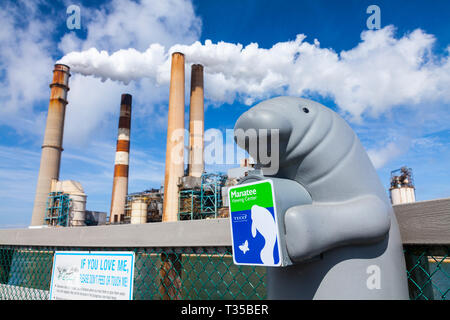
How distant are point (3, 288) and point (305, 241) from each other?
2.95 metres

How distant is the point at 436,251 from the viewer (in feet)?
4.12

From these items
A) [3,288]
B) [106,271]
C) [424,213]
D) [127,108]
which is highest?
[127,108]

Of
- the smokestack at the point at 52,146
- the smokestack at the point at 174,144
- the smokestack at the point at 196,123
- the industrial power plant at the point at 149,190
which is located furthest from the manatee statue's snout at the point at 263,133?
the smokestack at the point at 52,146

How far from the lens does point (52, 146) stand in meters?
29.2

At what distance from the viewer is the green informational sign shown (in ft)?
3.70

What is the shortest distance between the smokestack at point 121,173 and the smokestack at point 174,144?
7564 mm

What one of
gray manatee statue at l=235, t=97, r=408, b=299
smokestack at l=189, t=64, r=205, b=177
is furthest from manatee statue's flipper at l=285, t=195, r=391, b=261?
smokestack at l=189, t=64, r=205, b=177

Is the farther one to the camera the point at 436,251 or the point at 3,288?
the point at 3,288

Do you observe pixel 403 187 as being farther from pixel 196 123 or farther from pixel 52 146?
pixel 52 146

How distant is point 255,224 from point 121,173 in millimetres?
31425

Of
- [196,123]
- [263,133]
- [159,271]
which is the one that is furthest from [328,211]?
[196,123]

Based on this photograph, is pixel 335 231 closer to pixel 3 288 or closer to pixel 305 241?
pixel 305 241

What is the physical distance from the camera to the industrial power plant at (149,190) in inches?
986
